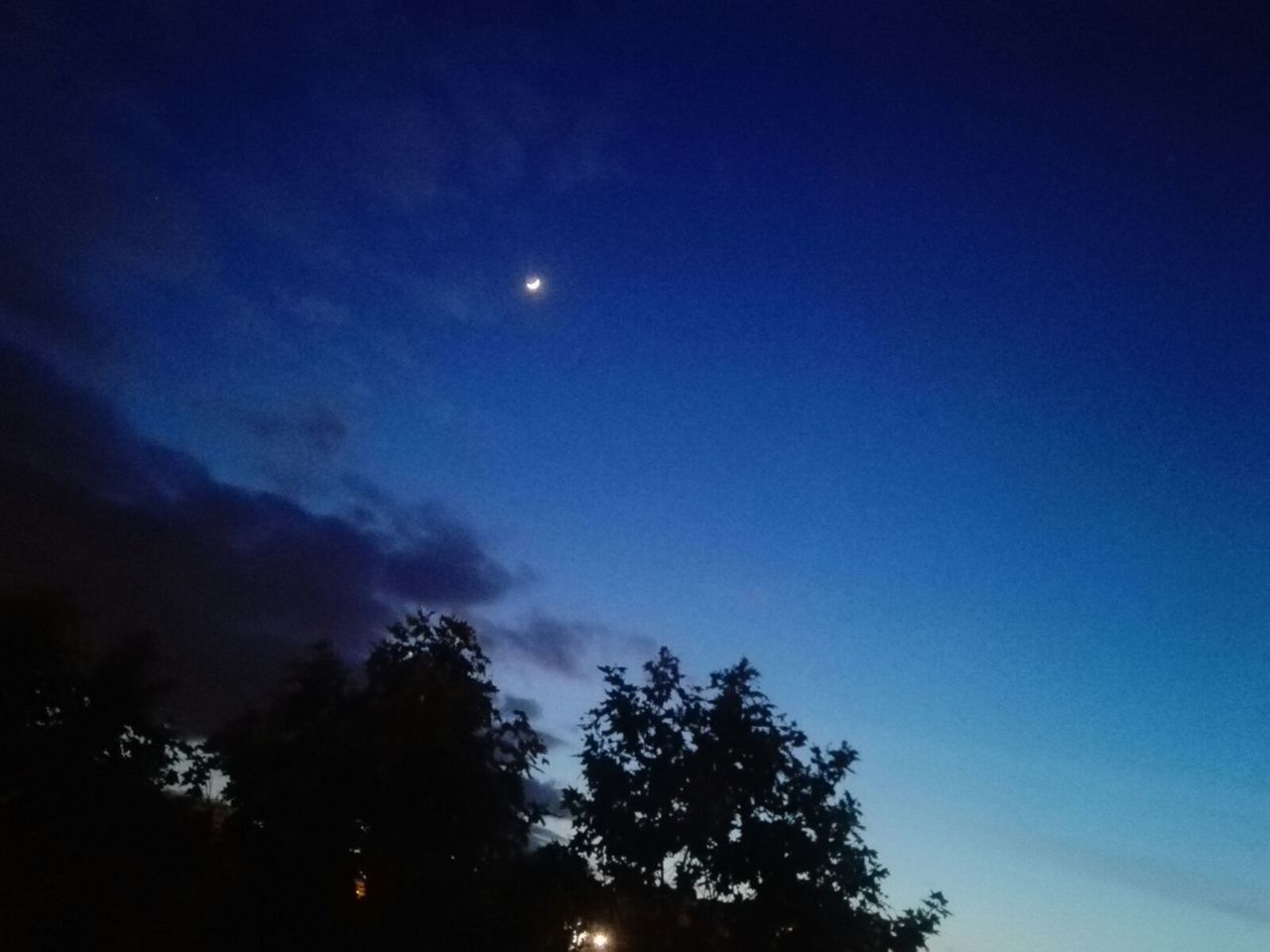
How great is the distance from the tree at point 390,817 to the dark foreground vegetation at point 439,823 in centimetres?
8

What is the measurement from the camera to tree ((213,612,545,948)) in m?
37.8

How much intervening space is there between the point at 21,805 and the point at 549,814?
19.6 metres

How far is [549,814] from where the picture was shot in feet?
136

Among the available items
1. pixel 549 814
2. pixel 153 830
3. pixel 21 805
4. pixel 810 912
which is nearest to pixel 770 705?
pixel 810 912

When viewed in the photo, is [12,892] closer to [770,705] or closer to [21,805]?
[21,805]

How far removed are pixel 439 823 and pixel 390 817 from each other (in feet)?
5.97

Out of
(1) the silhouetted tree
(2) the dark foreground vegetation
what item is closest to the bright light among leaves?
(2) the dark foreground vegetation

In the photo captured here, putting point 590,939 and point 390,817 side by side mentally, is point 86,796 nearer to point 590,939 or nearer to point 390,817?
point 390,817

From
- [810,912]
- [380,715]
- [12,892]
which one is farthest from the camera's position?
[380,715]

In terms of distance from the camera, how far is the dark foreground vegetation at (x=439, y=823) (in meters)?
37.0

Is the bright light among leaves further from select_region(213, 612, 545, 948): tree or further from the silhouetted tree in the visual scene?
the silhouetted tree

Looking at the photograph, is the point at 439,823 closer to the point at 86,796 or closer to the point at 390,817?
the point at 390,817

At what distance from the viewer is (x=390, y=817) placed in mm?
38156

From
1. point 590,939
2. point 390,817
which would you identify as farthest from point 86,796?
point 590,939
